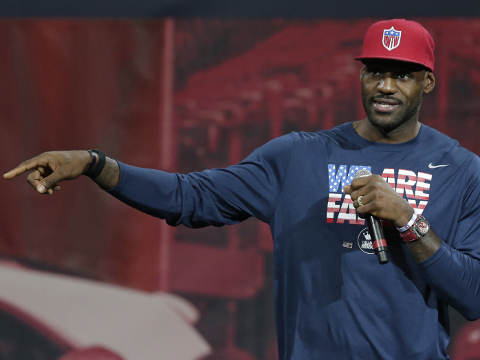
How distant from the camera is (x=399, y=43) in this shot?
1.52 m

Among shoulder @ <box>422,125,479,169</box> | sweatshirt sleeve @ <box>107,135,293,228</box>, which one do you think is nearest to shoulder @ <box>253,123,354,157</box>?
sweatshirt sleeve @ <box>107,135,293,228</box>

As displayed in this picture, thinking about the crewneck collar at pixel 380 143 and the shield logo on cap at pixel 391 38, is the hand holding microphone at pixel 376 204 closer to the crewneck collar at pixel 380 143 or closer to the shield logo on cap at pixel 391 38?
the crewneck collar at pixel 380 143

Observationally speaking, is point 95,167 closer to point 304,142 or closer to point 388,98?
point 304,142

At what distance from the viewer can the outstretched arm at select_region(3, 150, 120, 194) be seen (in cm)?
126

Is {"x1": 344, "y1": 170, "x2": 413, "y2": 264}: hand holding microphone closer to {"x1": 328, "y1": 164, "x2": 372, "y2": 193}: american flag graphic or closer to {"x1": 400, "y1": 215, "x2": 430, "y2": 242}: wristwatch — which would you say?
{"x1": 400, "y1": 215, "x2": 430, "y2": 242}: wristwatch

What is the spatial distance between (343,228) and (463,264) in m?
0.31

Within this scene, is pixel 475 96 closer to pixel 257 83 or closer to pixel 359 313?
pixel 257 83

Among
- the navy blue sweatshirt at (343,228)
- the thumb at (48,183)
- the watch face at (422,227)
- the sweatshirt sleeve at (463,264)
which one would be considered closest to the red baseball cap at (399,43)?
the navy blue sweatshirt at (343,228)

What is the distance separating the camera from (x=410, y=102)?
1.55 m

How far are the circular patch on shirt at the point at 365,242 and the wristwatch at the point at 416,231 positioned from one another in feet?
0.44

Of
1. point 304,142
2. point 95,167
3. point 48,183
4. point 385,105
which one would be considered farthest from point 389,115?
point 48,183

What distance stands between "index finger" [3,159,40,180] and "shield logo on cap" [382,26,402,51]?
0.96 meters

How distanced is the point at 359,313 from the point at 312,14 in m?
2.12

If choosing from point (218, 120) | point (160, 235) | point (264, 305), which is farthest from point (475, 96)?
point (160, 235)
